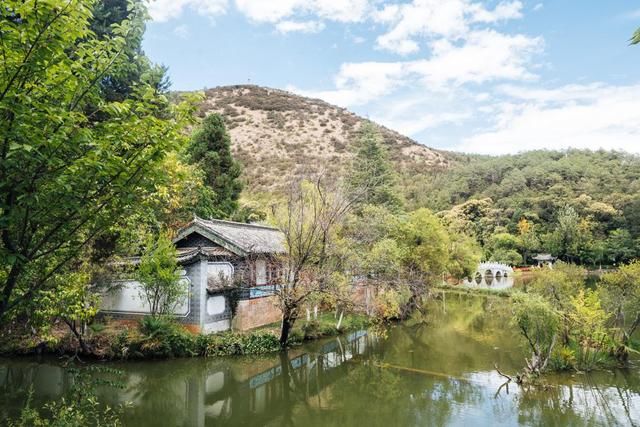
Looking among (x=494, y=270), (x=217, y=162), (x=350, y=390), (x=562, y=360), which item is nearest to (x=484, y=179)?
(x=494, y=270)

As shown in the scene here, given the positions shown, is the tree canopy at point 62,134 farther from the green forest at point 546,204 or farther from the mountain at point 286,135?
the green forest at point 546,204

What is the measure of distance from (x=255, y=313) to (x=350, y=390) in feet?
21.2

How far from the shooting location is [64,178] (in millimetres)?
3342

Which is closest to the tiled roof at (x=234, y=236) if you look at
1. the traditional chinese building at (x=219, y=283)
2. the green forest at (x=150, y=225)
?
the traditional chinese building at (x=219, y=283)

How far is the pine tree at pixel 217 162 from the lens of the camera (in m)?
24.9

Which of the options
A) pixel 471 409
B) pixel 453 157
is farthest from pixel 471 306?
pixel 453 157

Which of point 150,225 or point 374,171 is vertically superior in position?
point 374,171

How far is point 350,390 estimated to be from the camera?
10961 mm

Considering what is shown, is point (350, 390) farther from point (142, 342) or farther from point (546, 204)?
point (546, 204)

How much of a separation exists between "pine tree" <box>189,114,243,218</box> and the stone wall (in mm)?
8531

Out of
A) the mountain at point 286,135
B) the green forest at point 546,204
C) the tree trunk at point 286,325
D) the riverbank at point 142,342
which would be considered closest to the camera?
the riverbank at point 142,342

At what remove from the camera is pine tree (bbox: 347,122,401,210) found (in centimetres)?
3519

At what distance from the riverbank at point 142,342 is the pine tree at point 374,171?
2181 cm

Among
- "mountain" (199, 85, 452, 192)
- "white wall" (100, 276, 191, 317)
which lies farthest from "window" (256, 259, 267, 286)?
"mountain" (199, 85, 452, 192)
